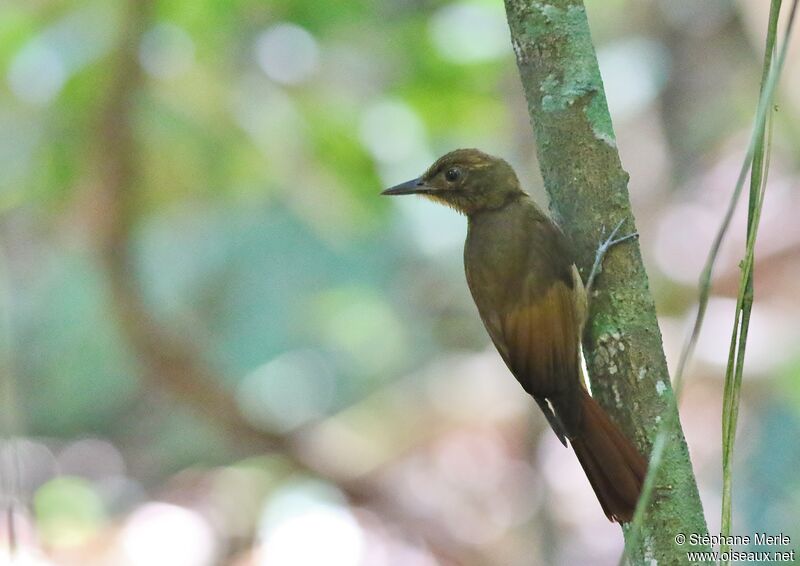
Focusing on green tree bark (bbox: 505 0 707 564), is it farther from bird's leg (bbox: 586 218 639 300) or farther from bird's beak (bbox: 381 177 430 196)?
bird's beak (bbox: 381 177 430 196)

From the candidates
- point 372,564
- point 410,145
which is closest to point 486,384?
point 372,564

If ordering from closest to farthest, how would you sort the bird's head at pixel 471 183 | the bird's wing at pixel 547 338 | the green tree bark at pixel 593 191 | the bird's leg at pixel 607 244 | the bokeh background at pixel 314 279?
the green tree bark at pixel 593 191, the bird's leg at pixel 607 244, the bird's wing at pixel 547 338, the bird's head at pixel 471 183, the bokeh background at pixel 314 279

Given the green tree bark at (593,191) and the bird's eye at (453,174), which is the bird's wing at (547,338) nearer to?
the green tree bark at (593,191)

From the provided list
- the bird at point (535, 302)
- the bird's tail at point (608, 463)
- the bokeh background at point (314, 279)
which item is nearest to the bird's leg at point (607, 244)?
the bird at point (535, 302)

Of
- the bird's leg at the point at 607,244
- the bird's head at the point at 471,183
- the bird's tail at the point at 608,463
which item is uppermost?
the bird's head at the point at 471,183

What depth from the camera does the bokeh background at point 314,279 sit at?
4691mm

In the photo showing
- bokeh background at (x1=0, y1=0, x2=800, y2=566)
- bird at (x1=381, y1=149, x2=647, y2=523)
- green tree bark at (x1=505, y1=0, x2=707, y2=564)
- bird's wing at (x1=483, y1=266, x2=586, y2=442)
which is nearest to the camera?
green tree bark at (x1=505, y1=0, x2=707, y2=564)

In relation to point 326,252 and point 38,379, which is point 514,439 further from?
point 38,379

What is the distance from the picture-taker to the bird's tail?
2.43 meters

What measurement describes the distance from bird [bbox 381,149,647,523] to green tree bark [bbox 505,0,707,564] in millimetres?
67

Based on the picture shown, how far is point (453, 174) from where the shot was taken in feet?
12.0

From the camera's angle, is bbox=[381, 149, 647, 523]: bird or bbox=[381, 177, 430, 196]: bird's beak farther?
bbox=[381, 177, 430, 196]: bird's beak

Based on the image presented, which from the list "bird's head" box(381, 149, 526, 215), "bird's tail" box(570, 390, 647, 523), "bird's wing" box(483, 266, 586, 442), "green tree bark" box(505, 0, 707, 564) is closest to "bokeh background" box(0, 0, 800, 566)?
"bird's head" box(381, 149, 526, 215)

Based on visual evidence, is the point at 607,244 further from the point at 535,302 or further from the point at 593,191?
the point at 535,302
